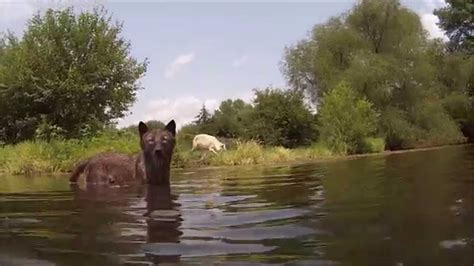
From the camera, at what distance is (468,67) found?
6388 centimetres

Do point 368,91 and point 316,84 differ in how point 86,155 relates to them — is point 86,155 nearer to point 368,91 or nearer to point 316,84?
point 368,91

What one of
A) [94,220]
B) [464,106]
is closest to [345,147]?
[464,106]

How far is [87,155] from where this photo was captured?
1101 inches

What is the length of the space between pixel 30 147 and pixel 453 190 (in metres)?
21.9

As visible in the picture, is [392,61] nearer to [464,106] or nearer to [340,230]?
[464,106]

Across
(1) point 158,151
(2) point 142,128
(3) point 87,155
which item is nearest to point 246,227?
(1) point 158,151

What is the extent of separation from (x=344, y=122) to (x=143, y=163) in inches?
1232

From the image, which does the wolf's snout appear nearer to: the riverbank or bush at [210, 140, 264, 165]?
the riverbank

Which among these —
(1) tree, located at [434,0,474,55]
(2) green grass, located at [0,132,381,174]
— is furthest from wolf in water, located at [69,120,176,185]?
(1) tree, located at [434,0,474,55]

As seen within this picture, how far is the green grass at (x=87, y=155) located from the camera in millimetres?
26766

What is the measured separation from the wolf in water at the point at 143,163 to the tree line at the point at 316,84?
2085 centimetres

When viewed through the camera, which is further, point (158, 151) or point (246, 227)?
point (158, 151)

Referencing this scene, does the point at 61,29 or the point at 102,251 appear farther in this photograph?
the point at 61,29

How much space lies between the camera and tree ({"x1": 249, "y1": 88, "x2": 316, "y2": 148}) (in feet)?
151
